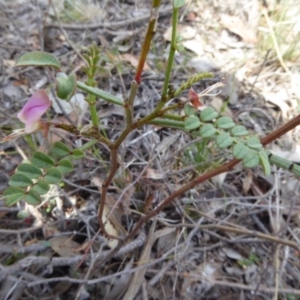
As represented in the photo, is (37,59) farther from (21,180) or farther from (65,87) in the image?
(21,180)

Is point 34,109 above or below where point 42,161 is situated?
above

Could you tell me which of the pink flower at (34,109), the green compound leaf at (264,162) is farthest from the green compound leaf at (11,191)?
the green compound leaf at (264,162)

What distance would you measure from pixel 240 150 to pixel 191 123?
93 mm

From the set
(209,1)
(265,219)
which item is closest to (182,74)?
(209,1)

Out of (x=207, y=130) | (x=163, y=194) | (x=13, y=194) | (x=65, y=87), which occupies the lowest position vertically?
(x=163, y=194)

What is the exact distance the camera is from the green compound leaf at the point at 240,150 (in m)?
Answer: 0.67

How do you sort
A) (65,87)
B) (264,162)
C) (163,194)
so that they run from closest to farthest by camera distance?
(65,87) < (264,162) < (163,194)

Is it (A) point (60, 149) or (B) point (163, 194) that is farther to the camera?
(B) point (163, 194)

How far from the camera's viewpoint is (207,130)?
68 cm

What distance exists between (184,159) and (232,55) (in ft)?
2.44

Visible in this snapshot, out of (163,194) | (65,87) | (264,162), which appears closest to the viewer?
(65,87)

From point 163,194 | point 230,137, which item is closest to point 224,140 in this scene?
point 230,137

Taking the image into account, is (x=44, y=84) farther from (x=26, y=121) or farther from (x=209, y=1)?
(x=26, y=121)

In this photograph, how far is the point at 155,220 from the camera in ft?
4.29
